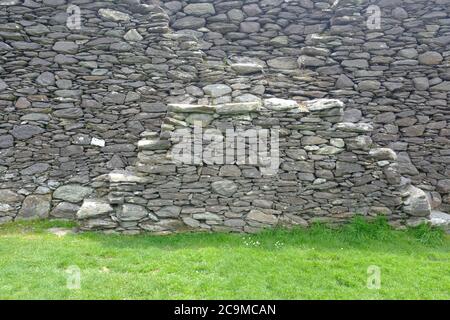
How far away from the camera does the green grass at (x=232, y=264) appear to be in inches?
208

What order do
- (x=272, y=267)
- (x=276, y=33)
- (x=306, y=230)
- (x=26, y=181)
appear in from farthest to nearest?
1. (x=276, y=33)
2. (x=26, y=181)
3. (x=306, y=230)
4. (x=272, y=267)

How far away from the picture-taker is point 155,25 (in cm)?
979

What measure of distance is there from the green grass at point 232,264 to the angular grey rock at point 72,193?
0.92 m

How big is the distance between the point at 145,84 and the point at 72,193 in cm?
352

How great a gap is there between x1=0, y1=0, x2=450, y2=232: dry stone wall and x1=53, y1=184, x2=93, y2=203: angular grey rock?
26mm

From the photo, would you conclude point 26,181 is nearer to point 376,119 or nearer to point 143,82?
point 143,82

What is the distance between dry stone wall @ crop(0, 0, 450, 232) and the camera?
9391 millimetres

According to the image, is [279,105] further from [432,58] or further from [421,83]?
[432,58]

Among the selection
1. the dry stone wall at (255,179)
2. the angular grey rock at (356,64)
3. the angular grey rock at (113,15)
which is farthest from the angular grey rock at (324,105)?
the angular grey rock at (113,15)

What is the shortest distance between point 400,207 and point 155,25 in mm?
7931

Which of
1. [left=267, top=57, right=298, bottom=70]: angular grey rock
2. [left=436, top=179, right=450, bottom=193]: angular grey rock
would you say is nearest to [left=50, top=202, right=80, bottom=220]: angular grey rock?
[left=267, top=57, right=298, bottom=70]: angular grey rock

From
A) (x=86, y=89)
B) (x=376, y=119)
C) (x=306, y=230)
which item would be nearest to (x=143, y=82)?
(x=86, y=89)

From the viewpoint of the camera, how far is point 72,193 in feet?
30.4

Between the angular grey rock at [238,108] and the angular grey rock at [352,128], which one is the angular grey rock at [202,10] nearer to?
the angular grey rock at [238,108]
